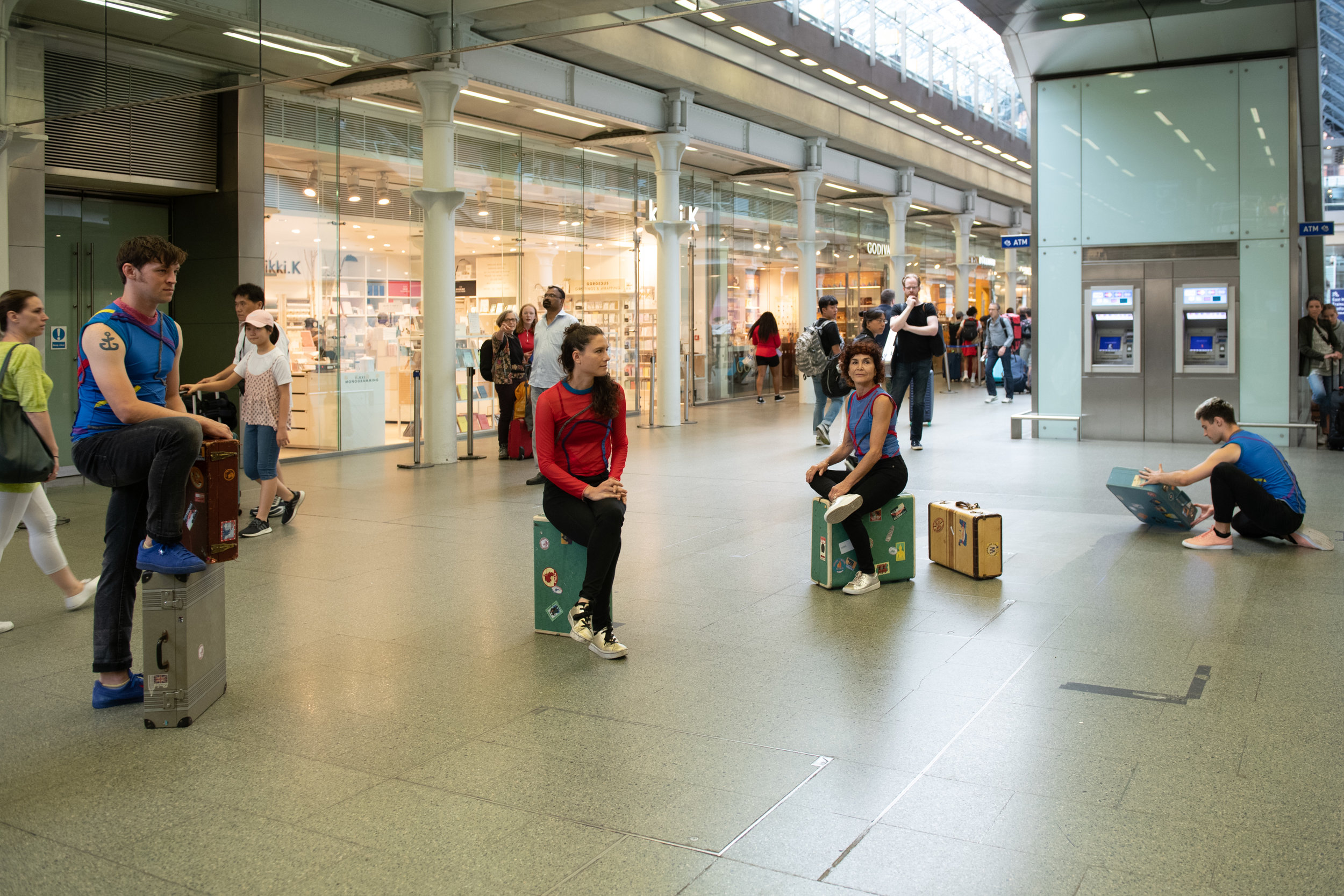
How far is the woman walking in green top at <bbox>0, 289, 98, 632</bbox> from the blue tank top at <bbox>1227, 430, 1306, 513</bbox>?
682 centimetres

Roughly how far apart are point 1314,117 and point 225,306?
14218 millimetres

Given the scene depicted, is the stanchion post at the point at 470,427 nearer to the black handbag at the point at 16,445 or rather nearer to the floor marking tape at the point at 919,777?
the black handbag at the point at 16,445

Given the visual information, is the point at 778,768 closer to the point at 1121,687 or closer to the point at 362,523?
the point at 1121,687

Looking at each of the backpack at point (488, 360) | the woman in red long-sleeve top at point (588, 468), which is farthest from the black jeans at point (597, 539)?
the backpack at point (488, 360)

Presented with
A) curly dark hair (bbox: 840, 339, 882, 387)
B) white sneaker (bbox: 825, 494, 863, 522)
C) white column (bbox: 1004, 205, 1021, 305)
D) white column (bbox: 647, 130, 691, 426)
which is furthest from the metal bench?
white column (bbox: 1004, 205, 1021, 305)

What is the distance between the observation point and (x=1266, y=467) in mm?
6965

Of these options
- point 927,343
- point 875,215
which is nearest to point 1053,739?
point 927,343

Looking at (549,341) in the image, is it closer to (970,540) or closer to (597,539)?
(970,540)

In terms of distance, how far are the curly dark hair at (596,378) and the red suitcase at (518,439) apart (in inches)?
300

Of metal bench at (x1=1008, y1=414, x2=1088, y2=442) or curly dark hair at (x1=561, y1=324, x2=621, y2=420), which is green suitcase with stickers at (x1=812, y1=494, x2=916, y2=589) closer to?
curly dark hair at (x1=561, y1=324, x2=621, y2=420)

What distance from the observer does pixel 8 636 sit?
5391 millimetres

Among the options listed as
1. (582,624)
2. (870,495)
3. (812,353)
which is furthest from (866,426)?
(812,353)

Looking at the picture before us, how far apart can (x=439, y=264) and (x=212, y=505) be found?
28.3 feet

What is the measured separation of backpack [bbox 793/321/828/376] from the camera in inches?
515
